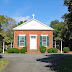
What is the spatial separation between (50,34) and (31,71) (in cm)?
1471

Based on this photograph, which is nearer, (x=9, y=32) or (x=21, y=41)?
(x=21, y=41)

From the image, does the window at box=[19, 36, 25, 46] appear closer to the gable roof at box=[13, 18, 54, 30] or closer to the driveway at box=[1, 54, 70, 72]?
the gable roof at box=[13, 18, 54, 30]

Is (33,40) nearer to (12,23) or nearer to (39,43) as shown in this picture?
(39,43)

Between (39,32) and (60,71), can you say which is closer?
(60,71)

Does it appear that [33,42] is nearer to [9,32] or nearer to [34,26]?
[34,26]

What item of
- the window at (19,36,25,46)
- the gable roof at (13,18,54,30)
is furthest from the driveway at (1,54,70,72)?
the gable roof at (13,18,54,30)

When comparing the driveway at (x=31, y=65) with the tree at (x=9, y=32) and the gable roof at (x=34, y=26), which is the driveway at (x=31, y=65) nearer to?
the gable roof at (x=34, y=26)

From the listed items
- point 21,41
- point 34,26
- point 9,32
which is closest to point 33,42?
point 21,41

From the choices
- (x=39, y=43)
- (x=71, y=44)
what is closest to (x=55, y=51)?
(x=39, y=43)

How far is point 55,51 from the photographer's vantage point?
61.5ft

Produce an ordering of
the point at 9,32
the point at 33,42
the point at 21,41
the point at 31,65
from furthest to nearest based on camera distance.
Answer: the point at 9,32, the point at 33,42, the point at 21,41, the point at 31,65

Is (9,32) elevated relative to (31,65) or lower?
elevated

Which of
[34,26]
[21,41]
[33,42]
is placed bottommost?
[33,42]

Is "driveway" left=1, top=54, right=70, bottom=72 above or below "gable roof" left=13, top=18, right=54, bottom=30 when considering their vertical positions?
below
